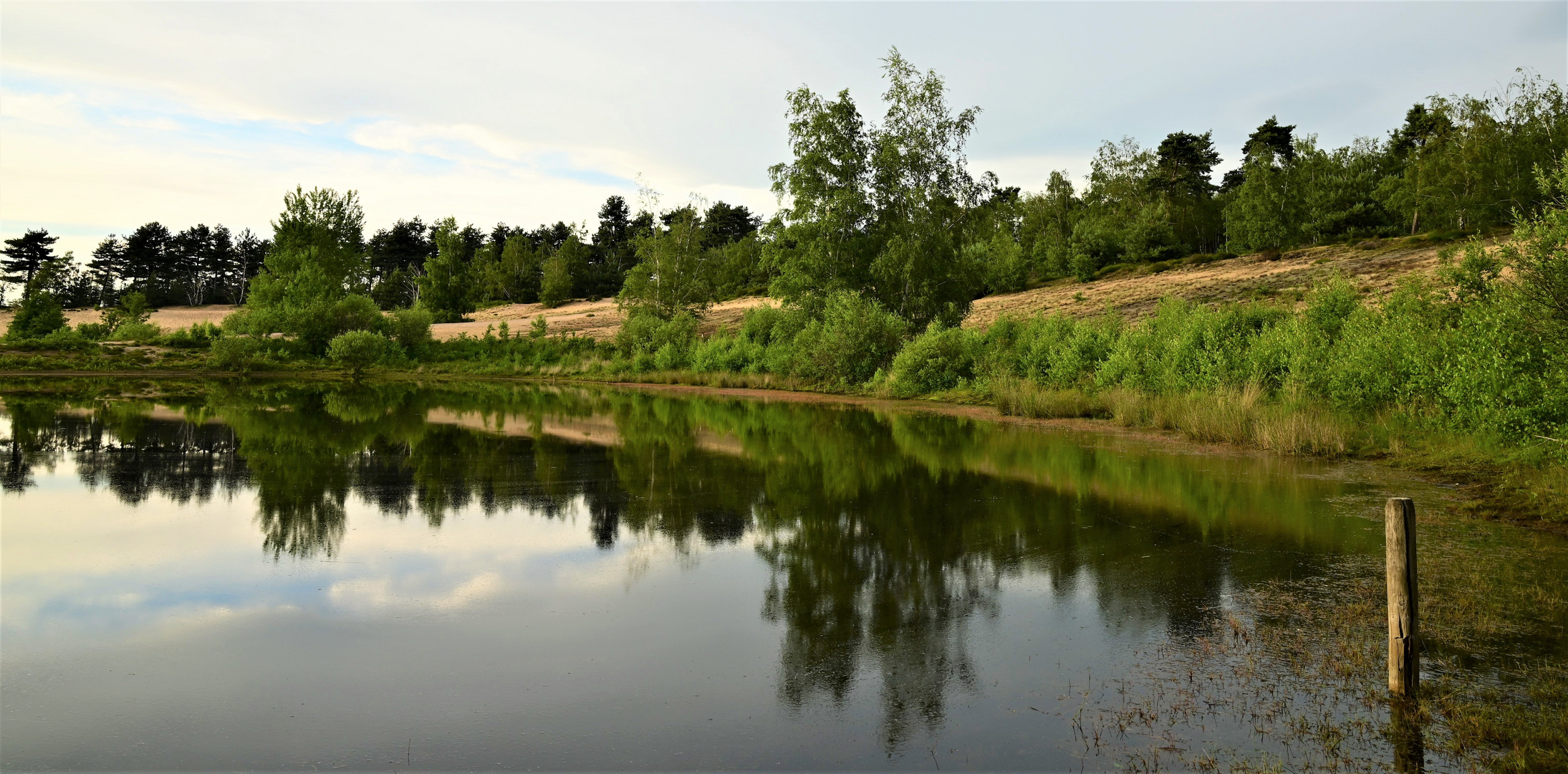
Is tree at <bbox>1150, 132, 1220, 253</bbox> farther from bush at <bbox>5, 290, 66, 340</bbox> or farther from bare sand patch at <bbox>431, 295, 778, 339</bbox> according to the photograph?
bush at <bbox>5, 290, 66, 340</bbox>

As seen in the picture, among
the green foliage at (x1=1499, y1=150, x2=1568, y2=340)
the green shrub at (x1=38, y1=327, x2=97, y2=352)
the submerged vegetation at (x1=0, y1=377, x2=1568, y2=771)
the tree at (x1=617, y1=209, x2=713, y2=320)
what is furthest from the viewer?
the tree at (x1=617, y1=209, x2=713, y2=320)

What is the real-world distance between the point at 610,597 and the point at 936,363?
25783 millimetres

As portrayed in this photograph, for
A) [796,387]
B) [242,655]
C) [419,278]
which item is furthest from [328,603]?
[419,278]

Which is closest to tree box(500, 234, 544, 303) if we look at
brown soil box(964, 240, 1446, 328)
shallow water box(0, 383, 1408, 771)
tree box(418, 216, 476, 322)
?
tree box(418, 216, 476, 322)

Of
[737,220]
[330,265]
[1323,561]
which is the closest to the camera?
[1323,561]

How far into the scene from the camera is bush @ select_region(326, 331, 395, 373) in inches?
1984

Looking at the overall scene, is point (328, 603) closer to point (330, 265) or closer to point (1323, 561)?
point (1323, 561)

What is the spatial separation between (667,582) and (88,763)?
4599 millimetres

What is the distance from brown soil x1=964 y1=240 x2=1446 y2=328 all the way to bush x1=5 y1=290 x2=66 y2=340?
48.1m

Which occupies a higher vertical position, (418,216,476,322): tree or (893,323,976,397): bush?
(418,216,476,322): tree

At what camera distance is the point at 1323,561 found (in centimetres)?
922

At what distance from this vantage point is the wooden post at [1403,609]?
18.7ft

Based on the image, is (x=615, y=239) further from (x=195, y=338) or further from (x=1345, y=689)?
(x=1345, y=689)

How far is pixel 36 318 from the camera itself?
47.4m
